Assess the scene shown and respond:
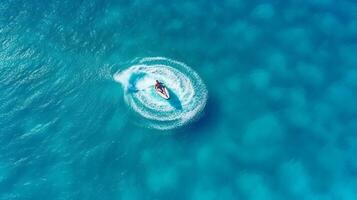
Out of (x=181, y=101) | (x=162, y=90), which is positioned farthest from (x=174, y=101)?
(x=162, y=90)

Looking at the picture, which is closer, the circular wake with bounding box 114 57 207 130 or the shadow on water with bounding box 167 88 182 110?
the circular wake with bounding box 114 57 207 130

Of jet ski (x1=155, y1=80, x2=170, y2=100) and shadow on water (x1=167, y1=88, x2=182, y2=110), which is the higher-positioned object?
jet ski (x1=155, y1=80, x2=170, y2=100)

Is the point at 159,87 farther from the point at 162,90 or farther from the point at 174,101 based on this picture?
the point at 174,101

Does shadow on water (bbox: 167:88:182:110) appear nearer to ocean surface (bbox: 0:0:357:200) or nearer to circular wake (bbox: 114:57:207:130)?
circular wake (bbox: 114:57:207:130)

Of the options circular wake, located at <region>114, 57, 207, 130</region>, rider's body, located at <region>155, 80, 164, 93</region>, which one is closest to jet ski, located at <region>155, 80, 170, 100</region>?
rider's body, located at <region>155, 80, 164, 93</region>

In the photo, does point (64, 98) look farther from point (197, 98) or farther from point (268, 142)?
point (268, 142)

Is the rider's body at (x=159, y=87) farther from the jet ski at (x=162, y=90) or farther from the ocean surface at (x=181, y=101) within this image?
the ocean surface at (x=181, y=101)

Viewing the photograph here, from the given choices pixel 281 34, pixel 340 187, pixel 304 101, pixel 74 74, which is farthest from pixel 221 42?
pixel 340 187
